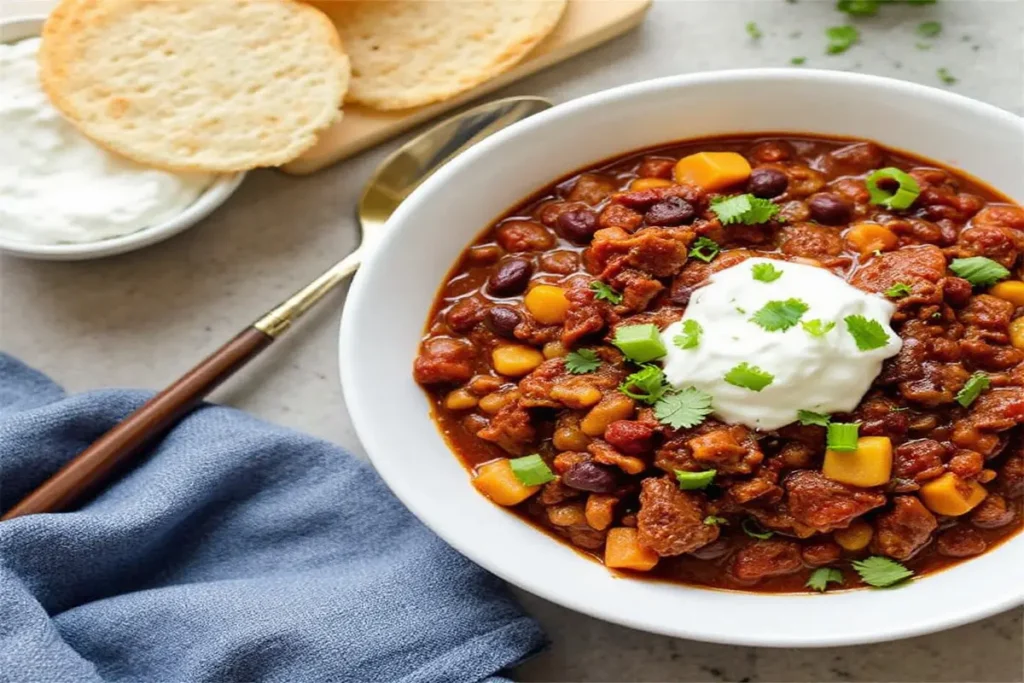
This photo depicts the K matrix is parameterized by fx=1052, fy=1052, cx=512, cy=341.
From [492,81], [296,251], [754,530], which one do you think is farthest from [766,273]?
[296,251]

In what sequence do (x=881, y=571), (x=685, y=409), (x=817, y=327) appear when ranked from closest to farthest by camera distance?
(x=817, y=327)
(x=685, y=409)
(x=881, y=571)

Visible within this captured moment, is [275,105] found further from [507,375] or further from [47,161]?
[507,375]

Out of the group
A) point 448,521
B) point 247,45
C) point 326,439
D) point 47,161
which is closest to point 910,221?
point 448,521

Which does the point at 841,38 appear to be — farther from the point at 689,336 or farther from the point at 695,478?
the point at 695,478

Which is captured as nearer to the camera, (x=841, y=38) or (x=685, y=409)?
(x=685, y=409)

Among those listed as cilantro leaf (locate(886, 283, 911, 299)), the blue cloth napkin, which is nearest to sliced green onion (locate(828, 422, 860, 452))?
cilantro leaf (locate(886, 283, 911, 299))

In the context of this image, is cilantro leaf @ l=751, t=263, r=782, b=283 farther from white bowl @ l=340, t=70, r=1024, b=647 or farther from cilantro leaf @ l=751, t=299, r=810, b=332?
white bowl @ l=340, t=70, r=1024, b=647

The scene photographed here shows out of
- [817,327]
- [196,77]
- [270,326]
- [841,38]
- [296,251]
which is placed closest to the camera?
[817,327]
